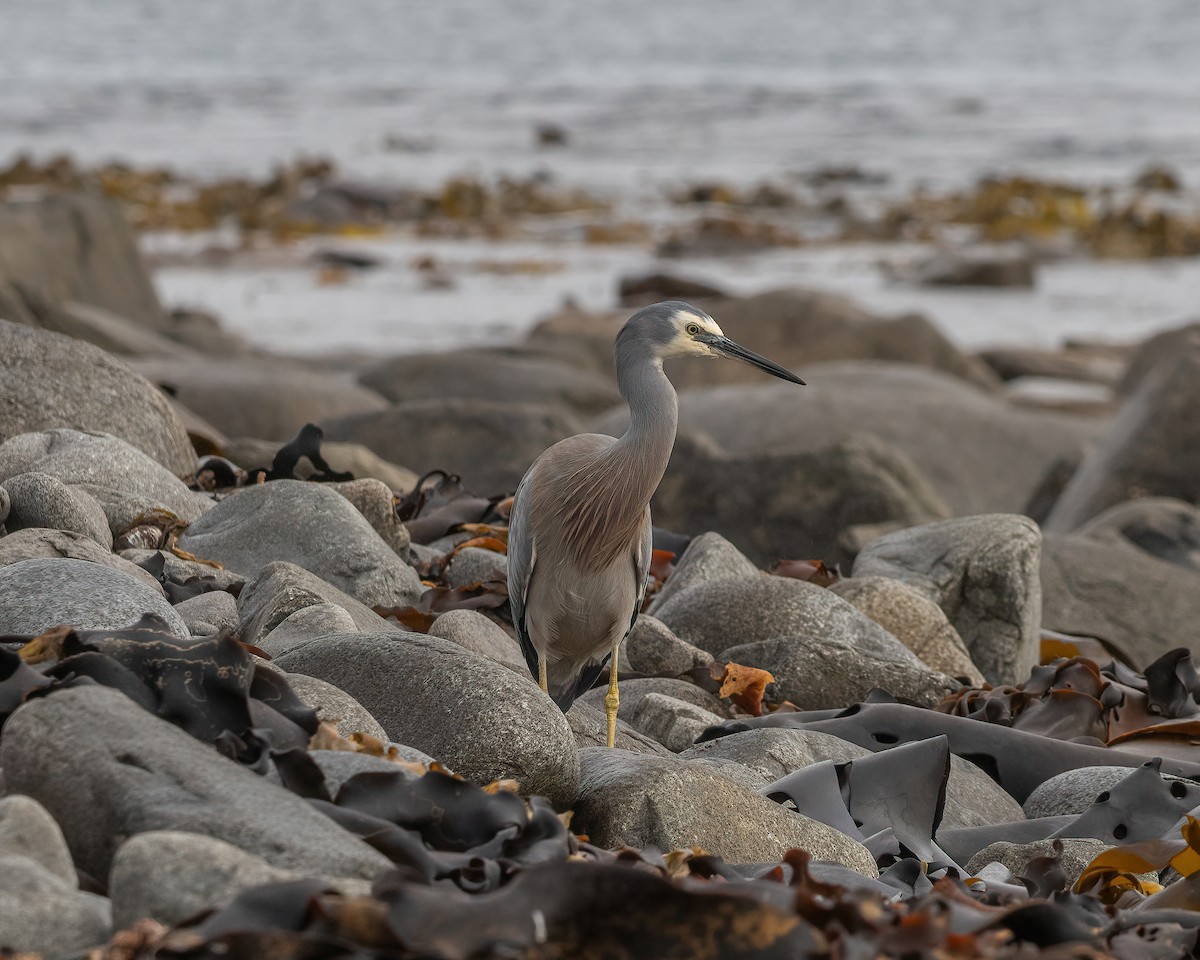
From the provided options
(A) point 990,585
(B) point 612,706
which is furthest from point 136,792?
(A) point 990,585

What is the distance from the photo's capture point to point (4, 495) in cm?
450

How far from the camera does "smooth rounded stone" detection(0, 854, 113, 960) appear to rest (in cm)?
228

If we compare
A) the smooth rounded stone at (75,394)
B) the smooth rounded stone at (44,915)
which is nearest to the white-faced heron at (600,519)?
the smooth rounded stone at (75,394)

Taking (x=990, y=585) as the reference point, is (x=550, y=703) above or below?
above

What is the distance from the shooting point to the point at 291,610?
14.4 feet

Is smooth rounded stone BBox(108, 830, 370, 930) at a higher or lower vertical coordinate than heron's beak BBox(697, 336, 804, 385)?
lower

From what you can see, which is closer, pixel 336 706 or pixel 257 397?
pixel 336 706

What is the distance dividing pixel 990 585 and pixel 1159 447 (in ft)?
11.7

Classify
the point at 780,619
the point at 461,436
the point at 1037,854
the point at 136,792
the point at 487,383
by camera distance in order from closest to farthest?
the point at 136,792, the point at 1037,854, the point at 780,619, the point at 461,436, the point at 487,383

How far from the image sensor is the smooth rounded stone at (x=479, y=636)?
4.72m

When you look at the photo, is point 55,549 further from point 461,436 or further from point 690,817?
point 461,436

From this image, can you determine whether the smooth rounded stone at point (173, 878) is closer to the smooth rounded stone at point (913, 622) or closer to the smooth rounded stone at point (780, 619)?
the smooth rounded stone at point (780, 619)

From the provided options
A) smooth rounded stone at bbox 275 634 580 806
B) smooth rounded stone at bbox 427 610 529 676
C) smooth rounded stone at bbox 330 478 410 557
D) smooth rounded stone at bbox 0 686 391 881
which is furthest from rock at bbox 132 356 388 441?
smooth rounded stone at bbox 0 686 391 881

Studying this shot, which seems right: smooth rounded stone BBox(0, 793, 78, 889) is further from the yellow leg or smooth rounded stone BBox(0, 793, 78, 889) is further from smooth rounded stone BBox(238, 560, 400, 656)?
the yellow leg
